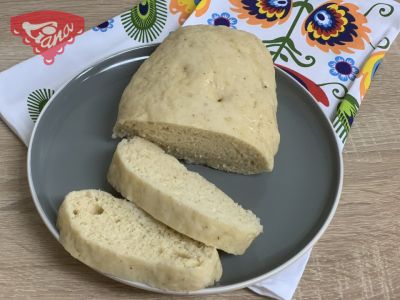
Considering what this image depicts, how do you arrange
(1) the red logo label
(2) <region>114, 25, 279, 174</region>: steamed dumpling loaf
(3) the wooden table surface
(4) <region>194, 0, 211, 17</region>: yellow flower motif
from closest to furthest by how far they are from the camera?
(3) the wooden table surface, (2) <region>114, 25, 279, 174</region>: steamed dumpling loaf, (1) the red logo label, (4) <region>194, 0, 211, 17</region>: yellow flower motif

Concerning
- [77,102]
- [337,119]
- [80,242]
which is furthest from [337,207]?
[77,102]

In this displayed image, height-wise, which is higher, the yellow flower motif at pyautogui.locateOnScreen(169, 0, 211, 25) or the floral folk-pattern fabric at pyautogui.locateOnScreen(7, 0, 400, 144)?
the yellow flower motif at pyautogui.locateOnScreen(169, 0, 211, 25)

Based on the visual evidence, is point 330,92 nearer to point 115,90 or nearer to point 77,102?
point 115,90

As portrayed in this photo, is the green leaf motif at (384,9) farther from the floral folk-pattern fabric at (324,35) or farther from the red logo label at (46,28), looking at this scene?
the red logo label at (46,28)

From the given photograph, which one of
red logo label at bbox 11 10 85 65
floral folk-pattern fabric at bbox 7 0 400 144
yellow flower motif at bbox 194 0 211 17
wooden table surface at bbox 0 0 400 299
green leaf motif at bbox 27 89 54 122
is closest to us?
wooden table surface at bbox 0 0 400 299

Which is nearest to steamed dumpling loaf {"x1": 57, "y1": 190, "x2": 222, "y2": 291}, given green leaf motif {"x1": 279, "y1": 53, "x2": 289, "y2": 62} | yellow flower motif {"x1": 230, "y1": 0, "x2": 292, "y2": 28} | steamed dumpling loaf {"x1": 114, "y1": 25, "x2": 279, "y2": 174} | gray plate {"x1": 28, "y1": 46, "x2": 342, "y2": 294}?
gray plate {"x1": 28, "y1": 46, "x2": 342, "y2": 294}

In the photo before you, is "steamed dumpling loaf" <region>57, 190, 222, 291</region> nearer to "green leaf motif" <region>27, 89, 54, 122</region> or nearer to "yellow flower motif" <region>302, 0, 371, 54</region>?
"green leaf motif" <region>27, 89, 54, 122</region>
